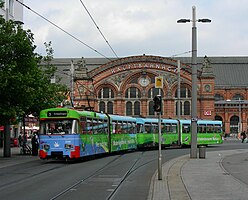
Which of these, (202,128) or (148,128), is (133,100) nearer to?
(202,128)

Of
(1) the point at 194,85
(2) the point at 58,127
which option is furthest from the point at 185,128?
(2) the point at 58,127

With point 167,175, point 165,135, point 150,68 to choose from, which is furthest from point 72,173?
point 150,68

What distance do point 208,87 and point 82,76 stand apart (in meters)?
23.1

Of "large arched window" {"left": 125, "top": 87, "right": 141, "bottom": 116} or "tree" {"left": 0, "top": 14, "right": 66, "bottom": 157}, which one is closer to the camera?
"tree" {"left": 0, "top": 14, "right": 66, "bottom": 157}

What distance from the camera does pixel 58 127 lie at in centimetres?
2684

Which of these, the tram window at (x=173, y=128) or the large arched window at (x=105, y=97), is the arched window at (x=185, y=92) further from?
the tram window at (x=173, y=128)

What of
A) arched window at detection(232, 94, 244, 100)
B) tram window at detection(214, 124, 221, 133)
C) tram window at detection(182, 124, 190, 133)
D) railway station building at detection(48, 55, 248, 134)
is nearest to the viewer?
tram window at detection(182, 124, 190, 133)

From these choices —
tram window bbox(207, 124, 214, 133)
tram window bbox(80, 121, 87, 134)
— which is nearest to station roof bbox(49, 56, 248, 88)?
tram window bbox(207, 124, 214, 133)

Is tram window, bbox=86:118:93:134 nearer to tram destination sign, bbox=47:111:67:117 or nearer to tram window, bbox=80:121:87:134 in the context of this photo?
tram window, bbox=80:121:87:134

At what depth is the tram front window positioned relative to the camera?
26688 millimetres

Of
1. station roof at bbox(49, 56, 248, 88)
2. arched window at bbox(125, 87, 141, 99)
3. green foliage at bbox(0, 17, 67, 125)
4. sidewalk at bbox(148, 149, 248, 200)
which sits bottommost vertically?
sidewalk at bbox(148, 149, 248, 200)

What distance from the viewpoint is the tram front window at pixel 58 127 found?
26.7 meters

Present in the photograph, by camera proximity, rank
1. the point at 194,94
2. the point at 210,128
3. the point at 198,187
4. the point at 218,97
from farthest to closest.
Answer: the point at 218,97
the point at 210,128
the point at 194,94
the point at 198,187

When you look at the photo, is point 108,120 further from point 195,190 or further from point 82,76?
point 82,76
